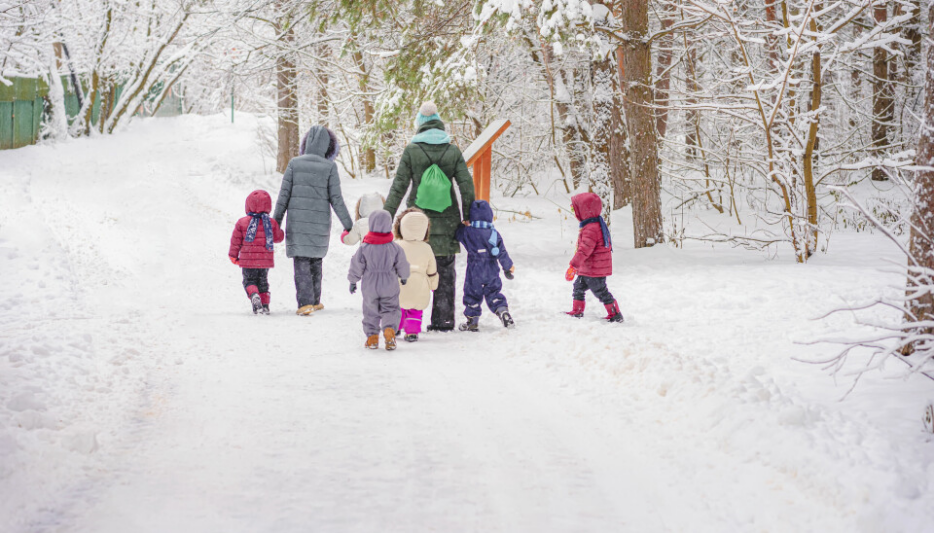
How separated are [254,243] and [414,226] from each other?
7.74ft

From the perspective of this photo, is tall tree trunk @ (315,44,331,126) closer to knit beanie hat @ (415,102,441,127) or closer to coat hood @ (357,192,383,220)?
coat hood @ (357,192,383,220)

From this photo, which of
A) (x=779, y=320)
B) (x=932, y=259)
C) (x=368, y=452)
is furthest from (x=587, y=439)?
(x=779, y=320)

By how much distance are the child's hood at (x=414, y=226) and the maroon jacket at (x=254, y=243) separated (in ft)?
6.83

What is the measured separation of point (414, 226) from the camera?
7035 mm

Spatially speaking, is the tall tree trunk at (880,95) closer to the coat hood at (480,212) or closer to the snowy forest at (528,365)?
the snowy forest at (528,365)

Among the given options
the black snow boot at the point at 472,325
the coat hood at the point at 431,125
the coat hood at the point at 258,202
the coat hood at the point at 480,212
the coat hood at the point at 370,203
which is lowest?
the black snow boot at the point at 472,325

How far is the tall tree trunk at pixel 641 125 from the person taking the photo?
9.99 metres

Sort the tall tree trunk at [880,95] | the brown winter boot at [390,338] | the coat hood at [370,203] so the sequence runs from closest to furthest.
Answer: the brown winter boot at [390,338], the coat hood at [370,203], the tall tree trunk at [880,95]

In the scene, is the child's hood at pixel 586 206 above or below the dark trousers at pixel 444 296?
above

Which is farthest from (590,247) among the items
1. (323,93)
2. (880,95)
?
(323,93)

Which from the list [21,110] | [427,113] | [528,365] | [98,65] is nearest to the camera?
[528,365]

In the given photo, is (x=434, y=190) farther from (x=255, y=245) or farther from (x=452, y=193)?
(x=255, y=245)

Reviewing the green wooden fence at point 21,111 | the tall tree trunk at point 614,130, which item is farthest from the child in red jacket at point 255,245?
the green wooden fence at point 21,111

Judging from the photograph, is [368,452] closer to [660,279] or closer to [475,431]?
[475,431]
